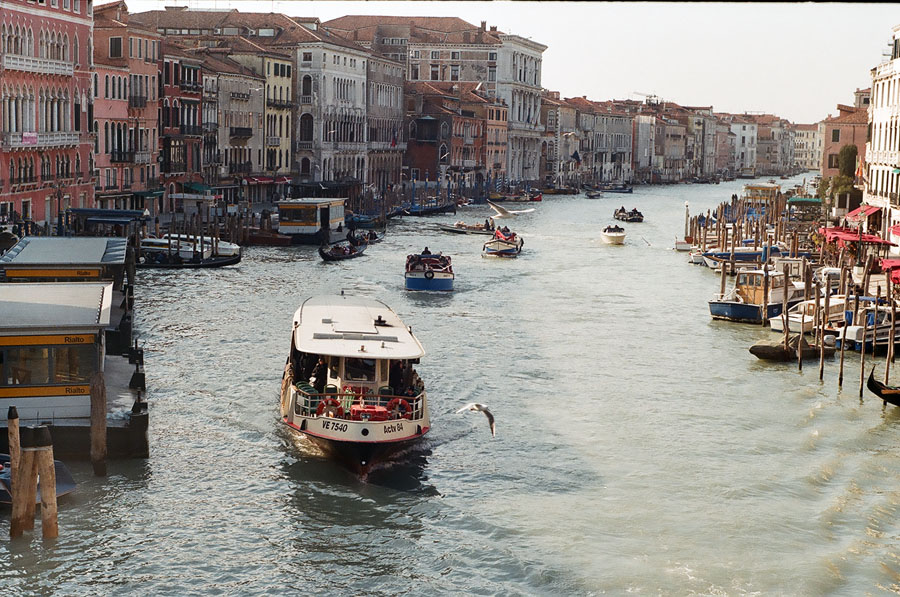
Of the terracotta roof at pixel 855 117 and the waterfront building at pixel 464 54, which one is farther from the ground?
the waterfront building at pixel 464 54

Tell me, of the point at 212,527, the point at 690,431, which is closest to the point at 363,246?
the point at 690,431

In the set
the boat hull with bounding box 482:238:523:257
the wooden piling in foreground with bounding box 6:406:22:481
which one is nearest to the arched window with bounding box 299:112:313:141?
the boat hull with bounding box 482:238:523:257

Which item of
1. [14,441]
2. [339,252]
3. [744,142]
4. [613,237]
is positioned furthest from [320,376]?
[744,142]

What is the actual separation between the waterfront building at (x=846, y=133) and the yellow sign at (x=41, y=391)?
41.9 metres

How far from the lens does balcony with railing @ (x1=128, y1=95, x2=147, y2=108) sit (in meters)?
39.3

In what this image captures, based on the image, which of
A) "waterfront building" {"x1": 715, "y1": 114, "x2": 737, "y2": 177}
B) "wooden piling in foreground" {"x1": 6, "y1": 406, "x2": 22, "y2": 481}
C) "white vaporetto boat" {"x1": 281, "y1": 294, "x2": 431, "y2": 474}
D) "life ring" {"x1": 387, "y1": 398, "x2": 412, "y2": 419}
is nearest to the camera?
"wooden piling in foreground" {"x1": 6, "y1": 406, "x2": 22, "y2": 481}

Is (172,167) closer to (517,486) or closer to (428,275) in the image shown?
(428,275)

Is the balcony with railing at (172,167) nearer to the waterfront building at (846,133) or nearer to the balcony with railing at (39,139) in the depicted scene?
the balcony with railing at (39,139)

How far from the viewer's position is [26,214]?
30500mm

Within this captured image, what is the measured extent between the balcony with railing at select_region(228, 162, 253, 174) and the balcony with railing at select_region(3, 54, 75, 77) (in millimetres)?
13423

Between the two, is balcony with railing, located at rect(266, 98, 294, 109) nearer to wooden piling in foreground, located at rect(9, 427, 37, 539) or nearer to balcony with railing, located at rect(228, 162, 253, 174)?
balcony with railing, located at rect(228, 162, 253, 174)

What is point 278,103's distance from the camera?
52.3 meters

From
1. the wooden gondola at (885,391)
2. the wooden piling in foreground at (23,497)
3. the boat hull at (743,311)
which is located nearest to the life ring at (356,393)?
the wooden piling in foreground at (23,497)

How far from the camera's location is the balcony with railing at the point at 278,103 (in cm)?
5131
